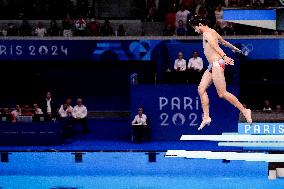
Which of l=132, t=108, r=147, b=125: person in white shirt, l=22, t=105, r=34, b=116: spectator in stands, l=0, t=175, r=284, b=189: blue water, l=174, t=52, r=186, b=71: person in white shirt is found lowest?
l=0, t=175, r=284, b=189: blue water

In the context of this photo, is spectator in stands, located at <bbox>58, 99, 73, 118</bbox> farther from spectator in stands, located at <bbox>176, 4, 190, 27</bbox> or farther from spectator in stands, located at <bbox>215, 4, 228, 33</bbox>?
spectator in stands, located at <bbox>215, 4, 228, 33</bbox>

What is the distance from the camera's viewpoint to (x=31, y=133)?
19.0 m

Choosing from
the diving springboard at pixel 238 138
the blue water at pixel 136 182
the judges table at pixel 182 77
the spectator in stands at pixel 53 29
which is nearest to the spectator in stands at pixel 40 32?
the spectator in stands at pixel 53 29

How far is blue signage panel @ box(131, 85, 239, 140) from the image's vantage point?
18984mm

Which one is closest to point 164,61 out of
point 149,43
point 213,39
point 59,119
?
point 149,43

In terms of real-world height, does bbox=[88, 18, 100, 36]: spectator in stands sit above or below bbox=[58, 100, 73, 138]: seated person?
above

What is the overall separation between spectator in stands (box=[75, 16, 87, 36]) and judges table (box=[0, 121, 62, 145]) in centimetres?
358

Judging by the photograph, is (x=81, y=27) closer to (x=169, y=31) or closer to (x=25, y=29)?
(x=25, y=29)

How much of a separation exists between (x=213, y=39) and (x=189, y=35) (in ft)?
36.6

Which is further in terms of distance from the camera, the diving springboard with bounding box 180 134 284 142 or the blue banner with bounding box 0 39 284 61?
the blue banner with bounding box 0 39 284 61

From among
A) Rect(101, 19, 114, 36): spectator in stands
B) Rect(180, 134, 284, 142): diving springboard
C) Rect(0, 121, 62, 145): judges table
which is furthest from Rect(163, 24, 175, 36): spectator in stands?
Rect(180, 134, 284, 142): diving springboard

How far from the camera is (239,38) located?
65.3ft

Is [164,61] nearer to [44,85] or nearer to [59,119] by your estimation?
[59,119]

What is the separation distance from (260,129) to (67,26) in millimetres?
11236
